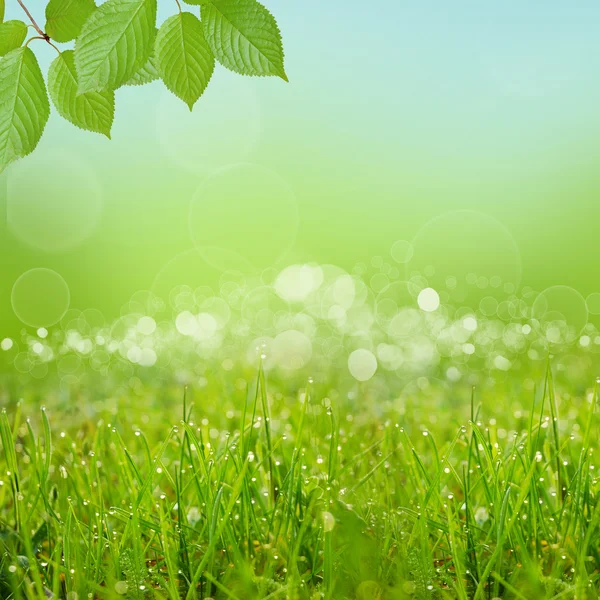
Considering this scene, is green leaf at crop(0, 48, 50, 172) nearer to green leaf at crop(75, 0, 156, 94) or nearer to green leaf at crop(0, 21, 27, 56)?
green leaf at crop(0, 21, 27, 56)

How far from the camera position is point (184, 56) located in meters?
1.25

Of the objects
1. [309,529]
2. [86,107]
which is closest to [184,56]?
[86,107]

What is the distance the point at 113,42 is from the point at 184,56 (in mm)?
132

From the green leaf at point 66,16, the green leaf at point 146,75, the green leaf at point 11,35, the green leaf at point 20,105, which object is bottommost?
the green leaf at point 20,105

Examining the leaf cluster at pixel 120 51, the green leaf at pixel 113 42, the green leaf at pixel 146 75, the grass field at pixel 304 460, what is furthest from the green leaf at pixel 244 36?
the grass field at pixel 304 460

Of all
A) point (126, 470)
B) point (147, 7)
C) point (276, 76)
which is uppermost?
point (147, 7)

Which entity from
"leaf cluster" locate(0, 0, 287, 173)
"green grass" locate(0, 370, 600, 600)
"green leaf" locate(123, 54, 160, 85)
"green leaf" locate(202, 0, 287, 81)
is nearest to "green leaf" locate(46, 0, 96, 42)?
"leaf cluster" locate(0, 0, 287, 173)

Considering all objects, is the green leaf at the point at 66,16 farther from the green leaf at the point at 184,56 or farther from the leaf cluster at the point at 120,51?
the green leaf at the point at 184,56

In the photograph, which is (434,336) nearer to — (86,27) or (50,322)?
(50,322)

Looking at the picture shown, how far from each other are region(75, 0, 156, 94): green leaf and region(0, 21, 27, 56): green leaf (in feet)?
0.72

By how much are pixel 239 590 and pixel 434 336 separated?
13.0ft

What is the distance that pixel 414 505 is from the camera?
1.71 metres

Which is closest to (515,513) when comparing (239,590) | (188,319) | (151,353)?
(239,590)

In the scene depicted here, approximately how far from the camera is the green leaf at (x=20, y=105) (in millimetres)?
1283
